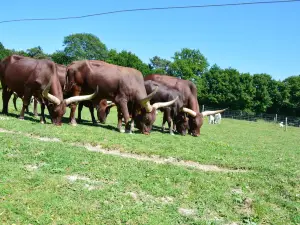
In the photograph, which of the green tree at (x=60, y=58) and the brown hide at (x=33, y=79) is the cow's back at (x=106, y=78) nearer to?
the brown hide at (x=33, y=79)

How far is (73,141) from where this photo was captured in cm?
1030

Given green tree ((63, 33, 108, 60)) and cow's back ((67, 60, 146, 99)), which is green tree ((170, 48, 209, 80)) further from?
cow's back ((67, 60, 146, 99))

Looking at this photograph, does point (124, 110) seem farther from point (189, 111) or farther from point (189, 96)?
point (189, 96)

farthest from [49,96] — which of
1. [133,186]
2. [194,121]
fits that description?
[133,186]

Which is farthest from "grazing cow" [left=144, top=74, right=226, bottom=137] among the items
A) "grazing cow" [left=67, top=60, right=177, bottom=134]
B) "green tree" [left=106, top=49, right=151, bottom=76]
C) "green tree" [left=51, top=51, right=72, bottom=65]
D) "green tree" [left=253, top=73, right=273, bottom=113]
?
"green tree" [left=51, top=51, right=72, bottom=65]

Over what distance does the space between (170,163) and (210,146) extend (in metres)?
3.60

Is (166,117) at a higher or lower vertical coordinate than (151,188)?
higher

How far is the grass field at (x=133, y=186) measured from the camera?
19.6 feet

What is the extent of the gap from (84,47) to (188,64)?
89.2 ft

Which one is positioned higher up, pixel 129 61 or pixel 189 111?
pixel 129 61

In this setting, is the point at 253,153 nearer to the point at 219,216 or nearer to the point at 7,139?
the point at 219,216

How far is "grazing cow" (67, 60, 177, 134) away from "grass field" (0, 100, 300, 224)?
13.1 feet

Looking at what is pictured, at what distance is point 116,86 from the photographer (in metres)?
14.3

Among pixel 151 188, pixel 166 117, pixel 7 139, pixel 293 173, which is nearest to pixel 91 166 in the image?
pixel 151 188
